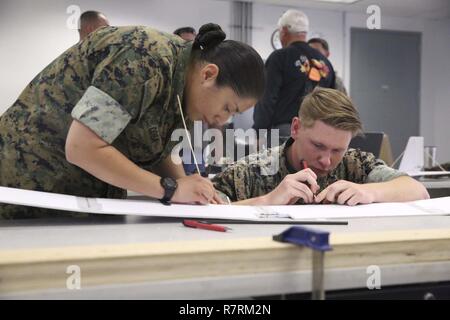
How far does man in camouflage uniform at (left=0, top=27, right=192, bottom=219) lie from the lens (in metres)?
0.92

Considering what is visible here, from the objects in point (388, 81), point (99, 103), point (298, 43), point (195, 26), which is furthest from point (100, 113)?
point (388, 81)

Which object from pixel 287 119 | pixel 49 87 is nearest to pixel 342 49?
pixel 287 119

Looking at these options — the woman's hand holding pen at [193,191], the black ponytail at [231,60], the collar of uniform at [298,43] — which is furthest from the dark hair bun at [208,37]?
the collar of uniform at [298,43]

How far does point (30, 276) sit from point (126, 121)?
1.54ft

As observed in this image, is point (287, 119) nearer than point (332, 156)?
No

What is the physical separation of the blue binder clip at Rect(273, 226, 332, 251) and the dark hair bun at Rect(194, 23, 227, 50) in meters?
0.59

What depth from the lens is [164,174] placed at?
4.02 feet

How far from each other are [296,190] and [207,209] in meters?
0.28

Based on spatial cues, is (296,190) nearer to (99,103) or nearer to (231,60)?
(231,60)

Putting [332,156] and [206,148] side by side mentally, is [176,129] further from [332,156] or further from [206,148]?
[206,148]

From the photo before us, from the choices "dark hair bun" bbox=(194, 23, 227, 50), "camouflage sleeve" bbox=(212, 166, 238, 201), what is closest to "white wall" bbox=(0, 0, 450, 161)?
"camouflage sleeve" bbox=(212, 166, 238, 201)

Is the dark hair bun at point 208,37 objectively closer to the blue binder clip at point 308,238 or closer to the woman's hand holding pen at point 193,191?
the woman's hand holding pen at point 193,191
